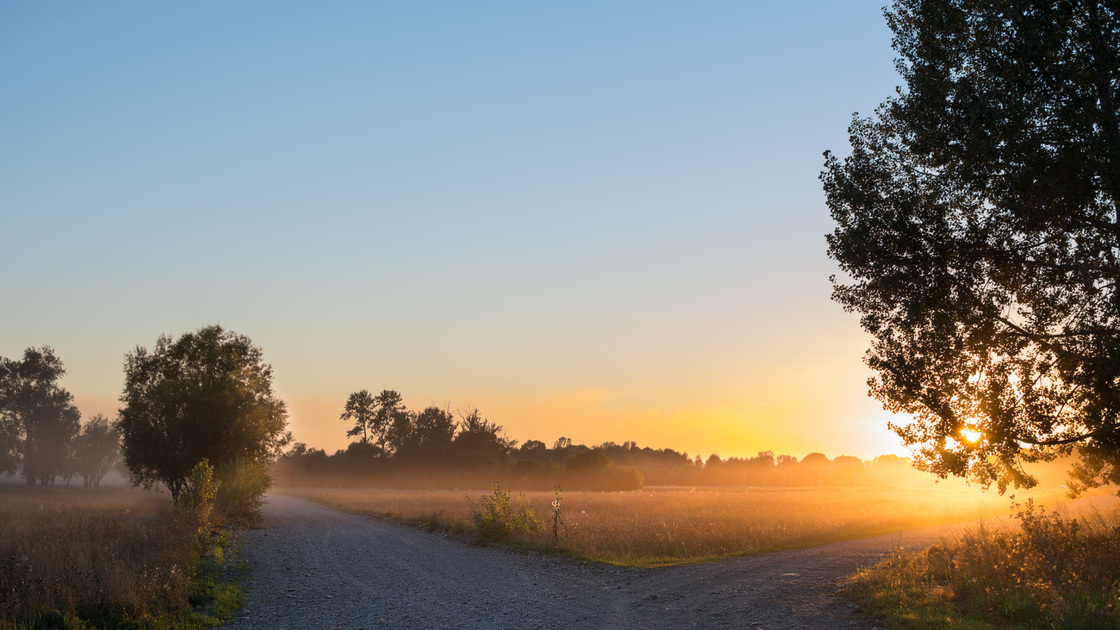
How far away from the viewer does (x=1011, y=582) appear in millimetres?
10773

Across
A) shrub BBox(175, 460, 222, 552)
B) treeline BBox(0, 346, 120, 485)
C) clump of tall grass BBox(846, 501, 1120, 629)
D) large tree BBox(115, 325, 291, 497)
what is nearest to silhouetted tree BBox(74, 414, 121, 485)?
treeline BBox(0, 346, 120, 485)

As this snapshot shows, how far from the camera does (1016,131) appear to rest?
1062 centimetres

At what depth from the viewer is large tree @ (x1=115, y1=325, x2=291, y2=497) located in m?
32.9

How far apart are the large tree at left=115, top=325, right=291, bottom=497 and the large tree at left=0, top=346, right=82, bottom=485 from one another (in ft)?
163

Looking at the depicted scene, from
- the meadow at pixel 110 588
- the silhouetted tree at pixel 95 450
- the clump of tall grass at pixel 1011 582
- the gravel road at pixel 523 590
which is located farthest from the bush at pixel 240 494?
the silhouetted tree at pixel 95 450

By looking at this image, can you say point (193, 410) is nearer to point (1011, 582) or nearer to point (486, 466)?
point (1011, 582)

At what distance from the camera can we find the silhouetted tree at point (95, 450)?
108250mm

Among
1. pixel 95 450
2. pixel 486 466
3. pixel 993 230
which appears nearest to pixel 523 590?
pixel 993 230

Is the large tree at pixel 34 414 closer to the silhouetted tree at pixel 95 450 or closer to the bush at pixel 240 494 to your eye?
the silhouetted tree at pixel 95 450

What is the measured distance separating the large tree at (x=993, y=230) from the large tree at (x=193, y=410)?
32.5 metres

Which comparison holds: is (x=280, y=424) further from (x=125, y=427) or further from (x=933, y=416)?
(x=933, y=416)

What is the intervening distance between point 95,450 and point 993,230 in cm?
14235

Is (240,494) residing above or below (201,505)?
below

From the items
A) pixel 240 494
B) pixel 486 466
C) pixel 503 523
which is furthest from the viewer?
pixel 486 466
